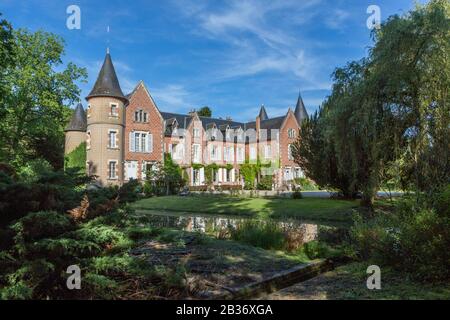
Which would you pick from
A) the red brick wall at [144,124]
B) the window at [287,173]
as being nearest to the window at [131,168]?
Result: the red brick wall at [144,124]

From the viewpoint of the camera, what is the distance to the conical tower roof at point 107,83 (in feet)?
106

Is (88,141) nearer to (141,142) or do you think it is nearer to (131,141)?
(131,141)

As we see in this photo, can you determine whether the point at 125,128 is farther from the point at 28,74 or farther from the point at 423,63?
the point at 423,63

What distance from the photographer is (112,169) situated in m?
→ 33.2

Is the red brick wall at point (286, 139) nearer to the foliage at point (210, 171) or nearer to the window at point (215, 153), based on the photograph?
the window at point (215, 153)

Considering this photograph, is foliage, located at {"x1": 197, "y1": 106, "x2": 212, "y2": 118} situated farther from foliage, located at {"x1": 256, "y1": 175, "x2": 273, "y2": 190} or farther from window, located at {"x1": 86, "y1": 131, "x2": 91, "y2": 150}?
window, located at {"x1": 86, "y1": 131, "x2": 91, "y2": 150}

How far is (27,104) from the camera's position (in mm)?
29359

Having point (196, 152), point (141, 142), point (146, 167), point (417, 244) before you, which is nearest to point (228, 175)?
point (196, 152)

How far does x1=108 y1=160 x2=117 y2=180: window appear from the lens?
32.9 m

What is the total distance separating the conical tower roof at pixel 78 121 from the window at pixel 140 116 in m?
4.98

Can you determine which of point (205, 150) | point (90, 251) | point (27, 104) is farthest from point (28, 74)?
point (90, 251)

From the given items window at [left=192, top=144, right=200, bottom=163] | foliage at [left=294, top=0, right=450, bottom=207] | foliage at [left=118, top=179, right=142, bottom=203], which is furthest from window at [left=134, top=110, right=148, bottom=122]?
foliage at [left=118, top=179, right=142, bottom=203]

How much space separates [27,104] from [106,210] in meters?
27.9

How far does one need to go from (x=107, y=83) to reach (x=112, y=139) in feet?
16.0
